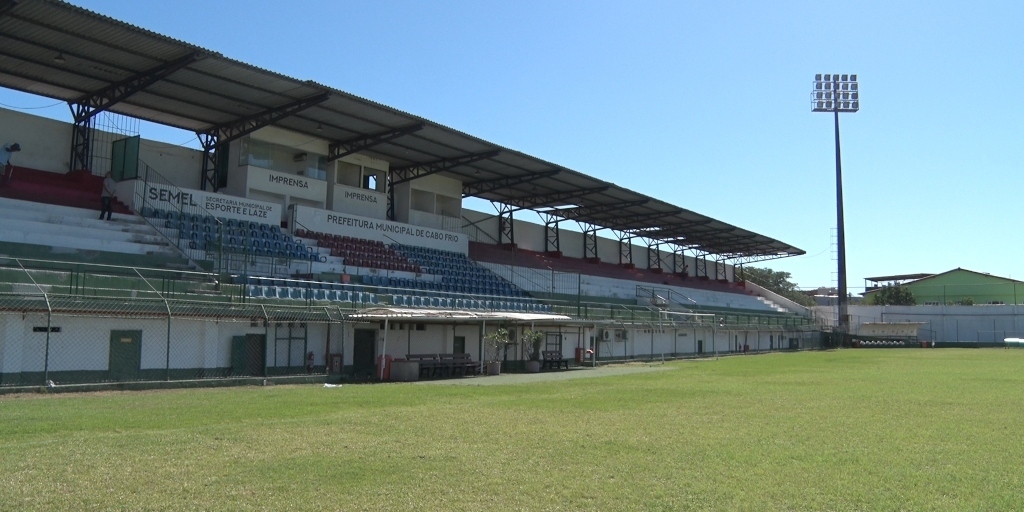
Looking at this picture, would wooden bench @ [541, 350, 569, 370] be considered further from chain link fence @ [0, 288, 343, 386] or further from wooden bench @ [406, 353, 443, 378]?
chain link fence @ [0, 288, 343, 386]

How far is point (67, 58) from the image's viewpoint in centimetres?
2659

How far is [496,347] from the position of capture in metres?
30.2

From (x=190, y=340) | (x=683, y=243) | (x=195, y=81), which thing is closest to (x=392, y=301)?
(x=190, y=340)

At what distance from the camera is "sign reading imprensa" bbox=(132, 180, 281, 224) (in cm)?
2958

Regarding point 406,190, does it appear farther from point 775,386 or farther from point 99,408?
point 99,408

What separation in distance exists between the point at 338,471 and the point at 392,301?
797 inches

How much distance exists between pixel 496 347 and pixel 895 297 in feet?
241

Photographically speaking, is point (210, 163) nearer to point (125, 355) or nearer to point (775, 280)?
point (125, 355)

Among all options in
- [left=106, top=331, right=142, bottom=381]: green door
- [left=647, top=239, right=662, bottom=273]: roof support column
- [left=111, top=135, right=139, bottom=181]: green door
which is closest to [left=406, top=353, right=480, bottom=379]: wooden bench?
[left=106, top=331, right=142, bottom=381]: green door

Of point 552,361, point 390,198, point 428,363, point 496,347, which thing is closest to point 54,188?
point 428,363

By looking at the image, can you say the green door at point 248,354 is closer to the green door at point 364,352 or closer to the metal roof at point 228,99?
the green door at point 364,352

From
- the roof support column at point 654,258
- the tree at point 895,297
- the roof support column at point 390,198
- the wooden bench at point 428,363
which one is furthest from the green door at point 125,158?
the tree at point 895,297

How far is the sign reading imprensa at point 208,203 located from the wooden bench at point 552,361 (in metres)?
12.9

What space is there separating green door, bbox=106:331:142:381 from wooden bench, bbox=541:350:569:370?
16.1 meters
